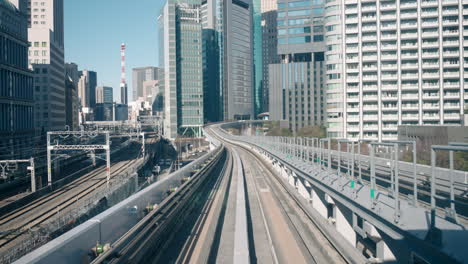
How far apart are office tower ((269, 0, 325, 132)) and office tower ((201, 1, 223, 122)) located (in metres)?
66.1

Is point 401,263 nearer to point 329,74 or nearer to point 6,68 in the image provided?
point 6,68

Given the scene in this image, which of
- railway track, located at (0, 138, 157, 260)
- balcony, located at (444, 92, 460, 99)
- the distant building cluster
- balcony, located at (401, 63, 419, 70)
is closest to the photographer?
railway track, located at (0, 138, 157, 260)

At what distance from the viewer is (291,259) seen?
11.4m

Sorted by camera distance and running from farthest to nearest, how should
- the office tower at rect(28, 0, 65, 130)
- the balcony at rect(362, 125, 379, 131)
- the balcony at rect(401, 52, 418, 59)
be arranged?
the office tower at rect(28, 0, 65, 130), the balcony at rect(362, 125, 379, 131), the balcony at rect(401, 52, 418, 59)

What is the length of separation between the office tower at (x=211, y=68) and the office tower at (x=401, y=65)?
96.1 m

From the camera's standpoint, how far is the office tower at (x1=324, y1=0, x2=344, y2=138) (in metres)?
62.1

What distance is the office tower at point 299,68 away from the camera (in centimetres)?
8250

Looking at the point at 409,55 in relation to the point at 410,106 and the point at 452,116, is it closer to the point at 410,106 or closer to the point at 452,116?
the point at 410,106

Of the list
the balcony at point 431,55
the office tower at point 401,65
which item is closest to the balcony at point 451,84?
the office tower at point 401,65

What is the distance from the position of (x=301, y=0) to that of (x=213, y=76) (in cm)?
7917

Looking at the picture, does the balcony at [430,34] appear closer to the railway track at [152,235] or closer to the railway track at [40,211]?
the railway track at [40,211]

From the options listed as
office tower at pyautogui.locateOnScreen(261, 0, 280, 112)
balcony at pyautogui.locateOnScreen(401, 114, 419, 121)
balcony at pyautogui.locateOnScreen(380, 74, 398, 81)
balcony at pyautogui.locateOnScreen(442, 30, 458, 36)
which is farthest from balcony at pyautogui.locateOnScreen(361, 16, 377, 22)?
office tower at pyautogui.locateOnScreen(261, 0, 280, 112)

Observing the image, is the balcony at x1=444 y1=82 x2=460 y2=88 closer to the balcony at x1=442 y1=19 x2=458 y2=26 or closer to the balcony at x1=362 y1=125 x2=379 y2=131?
the balcony at x1=442 y1=19 x2=458 y2=26

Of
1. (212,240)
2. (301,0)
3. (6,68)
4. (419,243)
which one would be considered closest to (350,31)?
(301,0)
